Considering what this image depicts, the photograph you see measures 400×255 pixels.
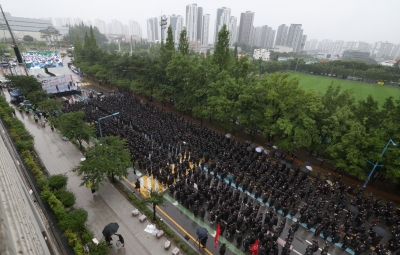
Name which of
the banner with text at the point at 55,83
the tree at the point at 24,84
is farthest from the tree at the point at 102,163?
the banner with text at the point at 55,83

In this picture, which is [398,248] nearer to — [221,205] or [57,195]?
[221,205]

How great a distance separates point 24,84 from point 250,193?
88.2ft

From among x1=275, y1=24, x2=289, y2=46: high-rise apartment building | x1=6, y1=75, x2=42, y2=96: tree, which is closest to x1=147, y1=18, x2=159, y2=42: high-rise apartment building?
x1=275, y1=24, x2=289, y2=46: high-rise apartment building

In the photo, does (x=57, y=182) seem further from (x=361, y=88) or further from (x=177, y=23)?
(x=177, y=23)

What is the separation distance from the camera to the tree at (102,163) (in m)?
11.0

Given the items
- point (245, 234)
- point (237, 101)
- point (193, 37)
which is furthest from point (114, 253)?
point (193, 37)

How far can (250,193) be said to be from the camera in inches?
509

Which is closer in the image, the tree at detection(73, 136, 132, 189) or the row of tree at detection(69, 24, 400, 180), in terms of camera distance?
the tree at detection(73, 136, 132, 189)

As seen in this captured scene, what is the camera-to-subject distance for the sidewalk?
921 cm

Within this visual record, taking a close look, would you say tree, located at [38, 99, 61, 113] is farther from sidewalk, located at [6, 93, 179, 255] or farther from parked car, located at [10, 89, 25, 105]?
parked car, located at [10, 89, 25, 105]

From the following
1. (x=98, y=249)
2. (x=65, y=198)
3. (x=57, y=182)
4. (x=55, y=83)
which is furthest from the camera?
(x=55, y=83)

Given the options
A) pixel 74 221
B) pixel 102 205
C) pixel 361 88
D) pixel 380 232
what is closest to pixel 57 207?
pixel 74 221

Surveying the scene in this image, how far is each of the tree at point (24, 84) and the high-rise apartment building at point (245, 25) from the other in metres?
119

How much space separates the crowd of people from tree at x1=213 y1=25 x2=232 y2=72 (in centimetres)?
894
